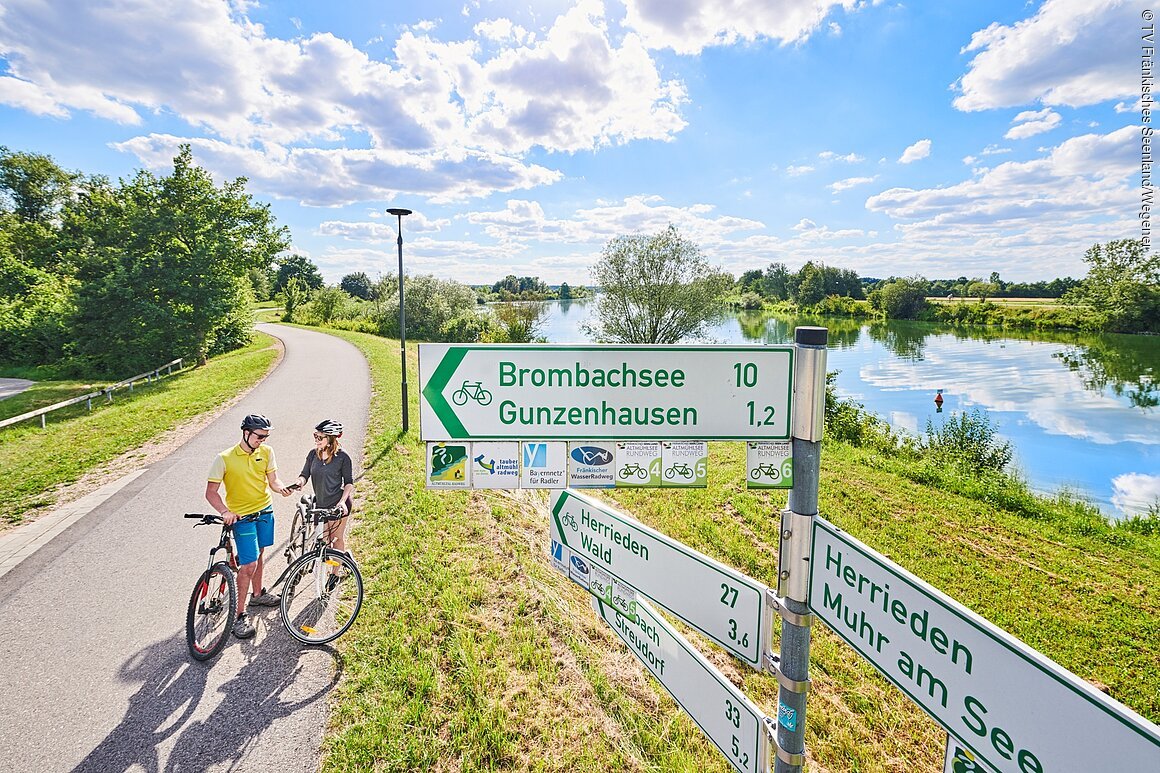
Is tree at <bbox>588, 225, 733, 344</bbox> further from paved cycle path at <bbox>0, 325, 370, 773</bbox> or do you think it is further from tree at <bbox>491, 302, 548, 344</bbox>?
paved cycle path at <bbox>0, 325, 370, 773</bbox>

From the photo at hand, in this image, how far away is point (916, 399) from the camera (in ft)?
84.8

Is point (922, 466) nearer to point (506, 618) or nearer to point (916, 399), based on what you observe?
point (506, 618)

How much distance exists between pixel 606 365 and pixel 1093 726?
1.64 m

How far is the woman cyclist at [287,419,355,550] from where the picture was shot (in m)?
5.16

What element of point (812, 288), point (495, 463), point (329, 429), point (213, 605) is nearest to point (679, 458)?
point (495, 463)

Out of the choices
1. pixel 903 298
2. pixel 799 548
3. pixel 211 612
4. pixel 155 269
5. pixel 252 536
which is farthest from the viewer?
pixel 903 298

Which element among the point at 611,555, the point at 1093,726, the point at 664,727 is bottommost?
the point at 664,727

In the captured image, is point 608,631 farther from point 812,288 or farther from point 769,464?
point 812,288

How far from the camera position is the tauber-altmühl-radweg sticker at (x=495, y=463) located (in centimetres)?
225

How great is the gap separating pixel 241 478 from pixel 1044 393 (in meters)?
35.7

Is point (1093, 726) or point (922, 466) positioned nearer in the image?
point (1093, 726)

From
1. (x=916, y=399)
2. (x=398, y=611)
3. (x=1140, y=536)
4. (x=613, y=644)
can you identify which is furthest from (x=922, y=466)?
(x=916, y=399)

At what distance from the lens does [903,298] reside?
65.4m

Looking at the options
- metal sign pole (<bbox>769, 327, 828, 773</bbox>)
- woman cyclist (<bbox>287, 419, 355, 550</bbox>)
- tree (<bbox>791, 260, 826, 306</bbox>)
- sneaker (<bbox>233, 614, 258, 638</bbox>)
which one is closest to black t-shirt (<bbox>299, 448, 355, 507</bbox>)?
woman cyclist (<bbox>287, 419, 355, 550</bbox>)
